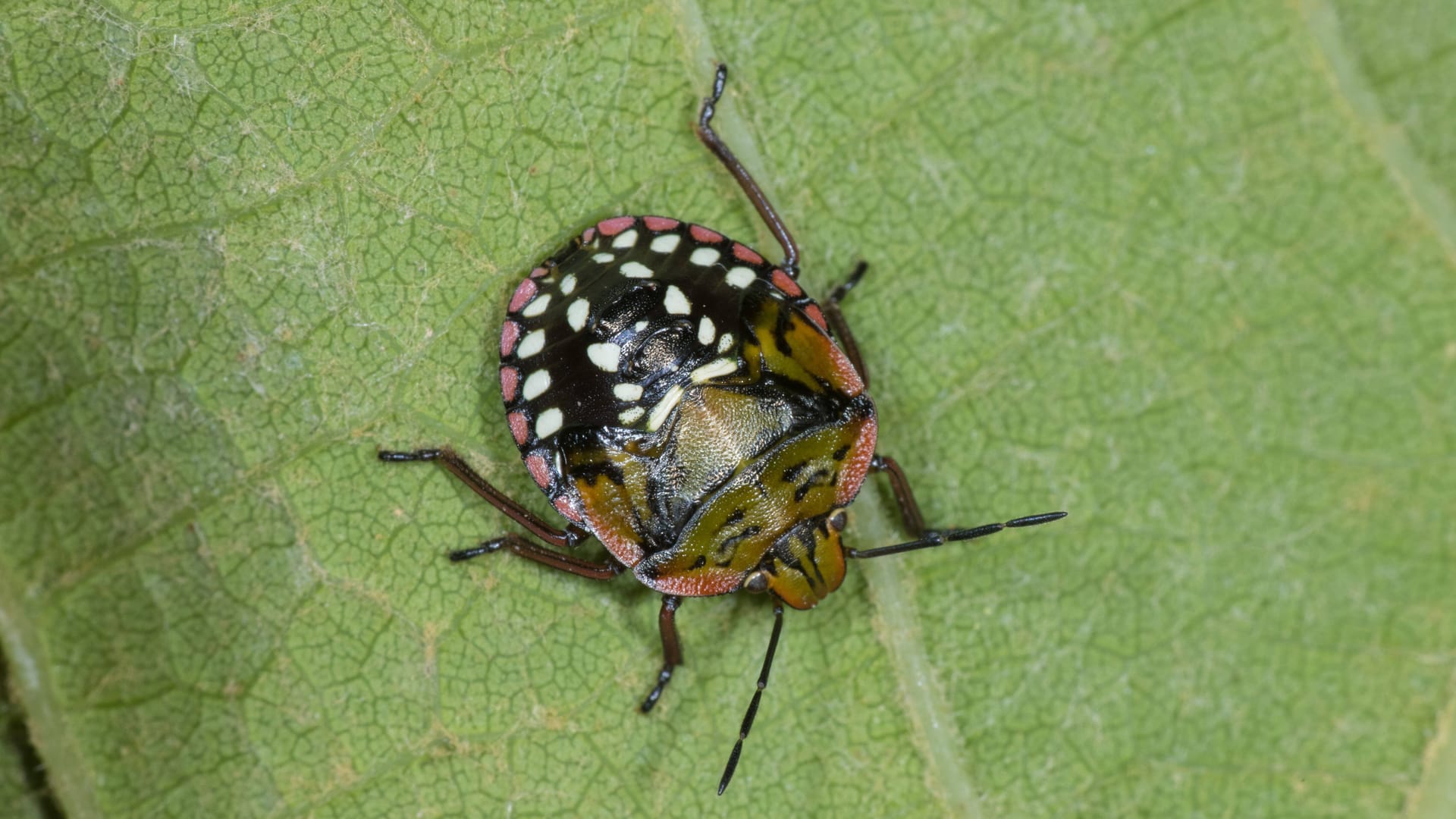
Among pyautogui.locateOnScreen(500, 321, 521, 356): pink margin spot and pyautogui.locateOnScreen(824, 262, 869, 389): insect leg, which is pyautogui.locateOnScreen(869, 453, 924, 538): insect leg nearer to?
pyautogui.locateOnScreen(824, 262, 869, 389): insect leg

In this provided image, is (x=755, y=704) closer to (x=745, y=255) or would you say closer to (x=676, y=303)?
(x=676, y=303)

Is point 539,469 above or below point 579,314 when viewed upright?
below

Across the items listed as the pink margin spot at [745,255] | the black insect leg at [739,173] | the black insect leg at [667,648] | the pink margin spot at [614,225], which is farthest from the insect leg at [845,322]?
the black insect leg at [667,648]


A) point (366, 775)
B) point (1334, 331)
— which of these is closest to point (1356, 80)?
point (1334, 331)

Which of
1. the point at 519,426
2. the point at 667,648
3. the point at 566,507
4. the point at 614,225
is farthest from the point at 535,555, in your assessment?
the point at 614,225

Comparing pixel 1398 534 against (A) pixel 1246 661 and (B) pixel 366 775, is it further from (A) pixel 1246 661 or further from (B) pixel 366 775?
(B) pixel 366 775

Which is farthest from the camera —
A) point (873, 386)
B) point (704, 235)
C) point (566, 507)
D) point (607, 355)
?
point (873, 386)
